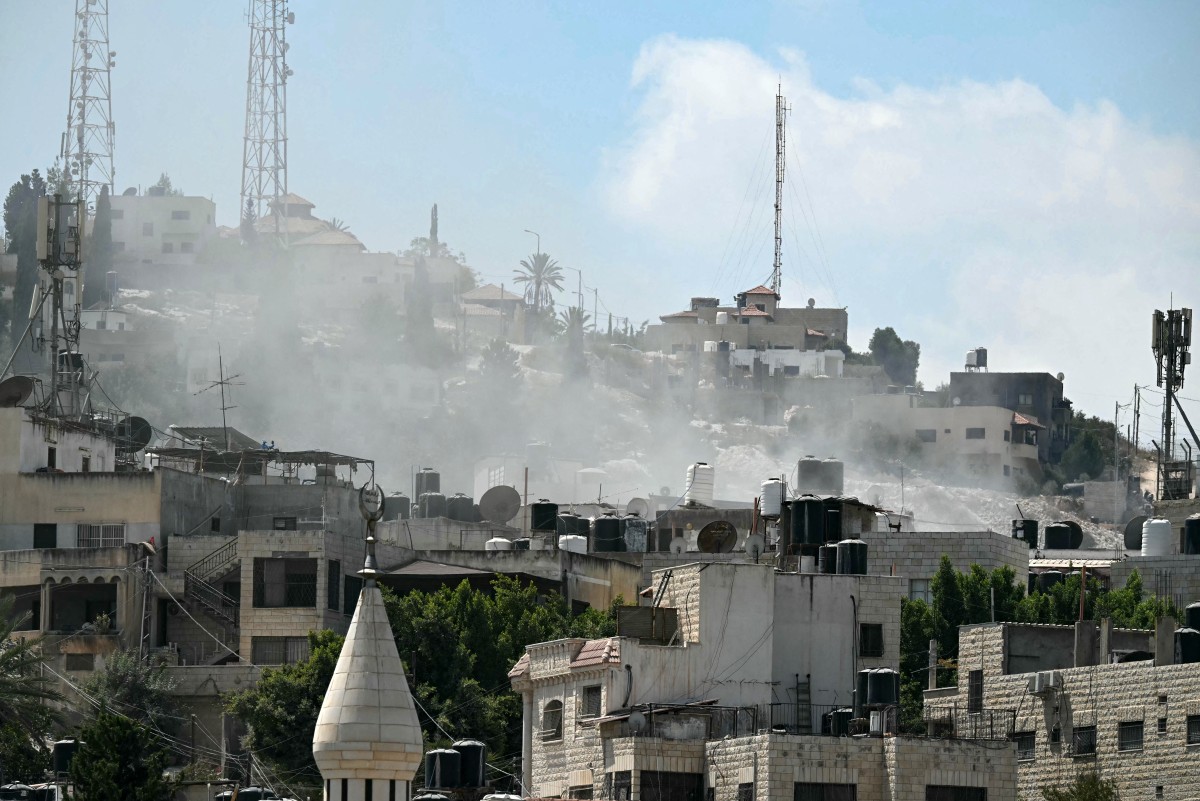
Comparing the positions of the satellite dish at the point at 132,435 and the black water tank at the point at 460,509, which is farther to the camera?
the black water tank at the point at 460,509

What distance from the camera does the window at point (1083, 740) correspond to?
45.4 metres

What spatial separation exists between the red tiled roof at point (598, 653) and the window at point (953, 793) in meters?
5.86

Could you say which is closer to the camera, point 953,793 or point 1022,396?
point 953,793

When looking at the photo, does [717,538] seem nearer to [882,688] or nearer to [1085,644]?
[1085,644]

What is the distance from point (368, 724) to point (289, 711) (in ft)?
90.7

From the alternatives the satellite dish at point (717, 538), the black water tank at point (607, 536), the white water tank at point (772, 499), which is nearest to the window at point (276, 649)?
the satellite dish at point (717, 538)

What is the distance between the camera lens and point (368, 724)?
2638 centimetres

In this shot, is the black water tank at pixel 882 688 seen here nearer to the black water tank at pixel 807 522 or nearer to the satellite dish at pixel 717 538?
the black water tank at pixel 807 522

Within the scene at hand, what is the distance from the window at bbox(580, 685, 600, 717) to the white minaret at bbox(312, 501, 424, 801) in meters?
17.7

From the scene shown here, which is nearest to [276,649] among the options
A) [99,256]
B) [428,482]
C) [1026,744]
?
[1026,744]

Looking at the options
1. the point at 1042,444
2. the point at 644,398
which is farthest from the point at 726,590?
the point at 644,398

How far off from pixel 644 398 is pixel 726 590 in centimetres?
11774

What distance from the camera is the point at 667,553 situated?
226 ft

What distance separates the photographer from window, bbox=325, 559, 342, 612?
63125mm
